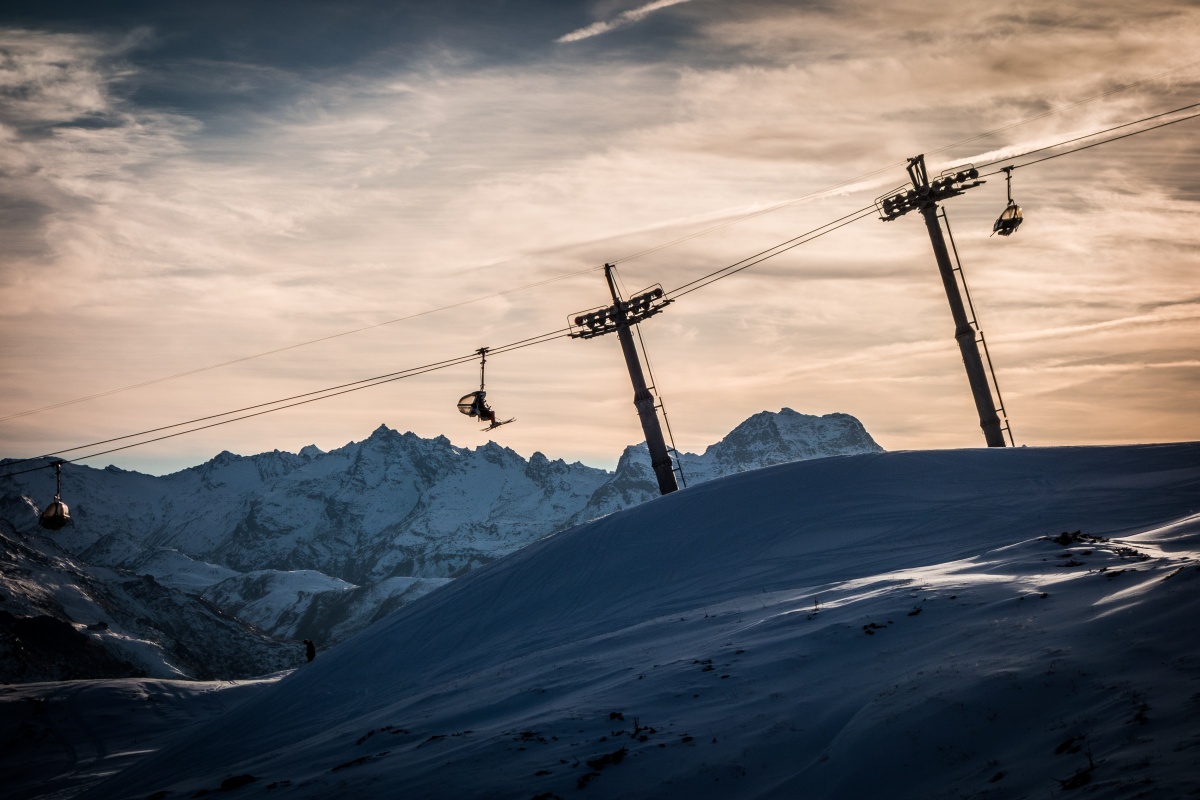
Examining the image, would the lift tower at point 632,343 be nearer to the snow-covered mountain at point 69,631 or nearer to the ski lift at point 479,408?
the ski lift at point 479,408

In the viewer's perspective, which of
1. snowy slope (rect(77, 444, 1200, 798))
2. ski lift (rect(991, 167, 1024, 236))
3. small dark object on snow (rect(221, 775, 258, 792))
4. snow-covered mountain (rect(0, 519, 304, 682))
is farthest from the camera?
snow-covered mountain (rect(0, 519, 304, 682))

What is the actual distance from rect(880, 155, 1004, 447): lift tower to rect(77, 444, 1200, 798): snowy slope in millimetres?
2729

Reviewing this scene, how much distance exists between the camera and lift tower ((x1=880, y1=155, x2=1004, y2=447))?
93.7 ft

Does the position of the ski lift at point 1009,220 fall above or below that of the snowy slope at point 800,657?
above

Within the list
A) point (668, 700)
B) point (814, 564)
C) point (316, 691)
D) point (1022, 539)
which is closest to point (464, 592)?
point (316, 691)

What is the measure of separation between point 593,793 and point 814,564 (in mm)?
11810

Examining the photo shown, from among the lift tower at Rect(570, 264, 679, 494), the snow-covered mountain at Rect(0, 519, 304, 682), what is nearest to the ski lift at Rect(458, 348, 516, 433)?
the lift tower at Rect(570, 264, 679, 494)

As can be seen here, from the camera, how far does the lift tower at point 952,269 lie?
28562mm

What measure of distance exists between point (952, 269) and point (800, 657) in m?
19.7

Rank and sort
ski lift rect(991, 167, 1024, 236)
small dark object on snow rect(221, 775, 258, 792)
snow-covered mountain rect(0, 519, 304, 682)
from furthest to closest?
snow-covered mountain rect(0, 519, 304, 682), ski lift rect(991, 167, 1024, 236), small dark object on snow rect(221, 775, 258, 792)

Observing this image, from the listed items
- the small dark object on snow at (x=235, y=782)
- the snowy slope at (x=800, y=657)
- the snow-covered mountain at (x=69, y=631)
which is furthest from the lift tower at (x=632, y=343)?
the snow-covered mountain at (x=69, y=631)

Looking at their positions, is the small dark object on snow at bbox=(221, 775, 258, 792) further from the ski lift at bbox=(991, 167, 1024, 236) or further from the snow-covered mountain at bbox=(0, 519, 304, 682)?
the snow-covered mountain at bbox=(0, 519, 304, 682)

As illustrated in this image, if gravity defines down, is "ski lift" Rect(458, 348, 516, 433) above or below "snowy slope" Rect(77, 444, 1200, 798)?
above

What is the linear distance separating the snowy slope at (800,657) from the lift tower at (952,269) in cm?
273
